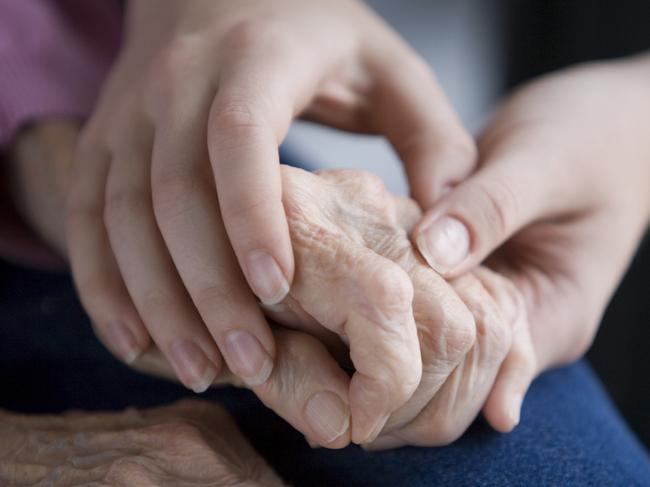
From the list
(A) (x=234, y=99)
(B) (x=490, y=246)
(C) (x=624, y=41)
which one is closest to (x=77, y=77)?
(A) (x=234, y=99)

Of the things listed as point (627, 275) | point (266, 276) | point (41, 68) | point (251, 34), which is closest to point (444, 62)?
point (627, 275)

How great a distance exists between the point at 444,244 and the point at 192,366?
0.76 feet

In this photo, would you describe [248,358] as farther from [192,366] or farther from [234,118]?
[234,118]

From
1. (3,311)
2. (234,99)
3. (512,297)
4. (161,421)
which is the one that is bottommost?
(3,311)

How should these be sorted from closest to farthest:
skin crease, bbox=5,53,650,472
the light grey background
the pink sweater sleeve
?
skin crease, bbox=5,53,650,472 < the pink sweater sleeve < the light grey background

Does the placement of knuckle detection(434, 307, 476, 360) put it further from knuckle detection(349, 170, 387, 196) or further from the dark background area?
the dark background area

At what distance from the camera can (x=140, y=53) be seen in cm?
87

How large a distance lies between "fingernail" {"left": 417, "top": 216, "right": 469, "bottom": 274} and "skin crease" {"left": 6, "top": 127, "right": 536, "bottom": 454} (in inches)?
0.4

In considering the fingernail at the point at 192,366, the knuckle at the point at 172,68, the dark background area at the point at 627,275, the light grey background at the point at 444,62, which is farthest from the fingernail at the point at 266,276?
the light grey background at the point at 444,62

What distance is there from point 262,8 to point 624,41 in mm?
957

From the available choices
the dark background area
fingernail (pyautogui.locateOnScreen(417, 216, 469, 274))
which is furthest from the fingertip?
the dark background area

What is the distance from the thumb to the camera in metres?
0.66

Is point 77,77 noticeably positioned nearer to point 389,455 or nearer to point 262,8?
point 262,8

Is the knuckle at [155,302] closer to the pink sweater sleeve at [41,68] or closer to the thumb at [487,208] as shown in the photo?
the thumb at [487,208]
